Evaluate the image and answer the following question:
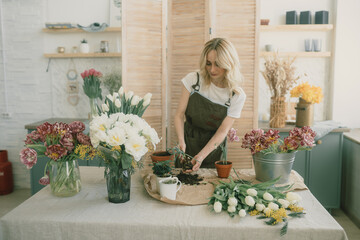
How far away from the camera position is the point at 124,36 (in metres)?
2.84

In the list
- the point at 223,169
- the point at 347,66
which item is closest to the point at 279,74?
the point at 347,66

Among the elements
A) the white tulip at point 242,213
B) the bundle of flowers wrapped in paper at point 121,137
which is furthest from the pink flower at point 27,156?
the white tulip at point 242,213

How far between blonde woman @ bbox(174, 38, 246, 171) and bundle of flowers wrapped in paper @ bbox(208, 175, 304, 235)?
1.79ft

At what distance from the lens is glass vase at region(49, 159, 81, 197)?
4.99ft

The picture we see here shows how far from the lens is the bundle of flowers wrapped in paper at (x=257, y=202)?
1.30m

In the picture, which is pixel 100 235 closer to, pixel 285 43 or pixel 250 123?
pixel 250 123

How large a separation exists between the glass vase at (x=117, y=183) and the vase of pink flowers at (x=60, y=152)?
0.12 metres

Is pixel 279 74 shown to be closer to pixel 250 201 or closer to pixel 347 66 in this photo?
pixel 347 66

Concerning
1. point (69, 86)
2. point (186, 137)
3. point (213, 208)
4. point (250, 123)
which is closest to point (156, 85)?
point (186, 137)

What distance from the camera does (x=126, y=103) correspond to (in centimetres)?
158

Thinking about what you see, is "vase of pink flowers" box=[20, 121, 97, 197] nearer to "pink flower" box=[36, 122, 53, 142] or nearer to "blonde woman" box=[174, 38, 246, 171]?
"pink flower" box=[36, 122, 53, 142]

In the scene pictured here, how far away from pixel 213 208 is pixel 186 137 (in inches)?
47.0

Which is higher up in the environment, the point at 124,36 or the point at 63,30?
the point at 63,30

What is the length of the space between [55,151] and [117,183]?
0.32 m
